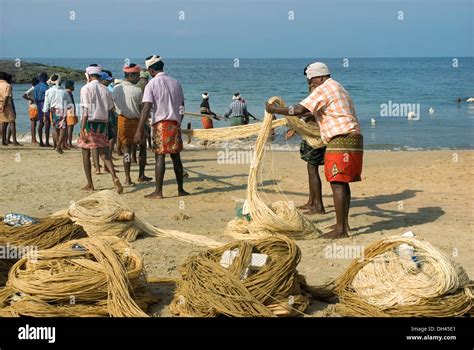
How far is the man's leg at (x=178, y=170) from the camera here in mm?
10430

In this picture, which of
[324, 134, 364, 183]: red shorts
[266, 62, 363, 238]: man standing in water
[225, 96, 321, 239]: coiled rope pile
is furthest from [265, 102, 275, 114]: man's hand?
[324, 134, 364, 183]: red shorts

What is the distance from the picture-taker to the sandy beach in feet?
24.8

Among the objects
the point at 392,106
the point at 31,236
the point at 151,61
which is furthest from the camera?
the point at 392,106

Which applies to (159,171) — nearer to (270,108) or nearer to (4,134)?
(270,108)

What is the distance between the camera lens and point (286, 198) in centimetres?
1060

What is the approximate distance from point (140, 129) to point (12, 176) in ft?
11.0

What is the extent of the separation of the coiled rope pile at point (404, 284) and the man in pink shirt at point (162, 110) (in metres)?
4.87

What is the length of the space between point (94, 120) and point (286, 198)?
3.04 meters

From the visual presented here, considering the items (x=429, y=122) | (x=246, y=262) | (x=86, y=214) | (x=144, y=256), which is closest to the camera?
(x=246, y=262)

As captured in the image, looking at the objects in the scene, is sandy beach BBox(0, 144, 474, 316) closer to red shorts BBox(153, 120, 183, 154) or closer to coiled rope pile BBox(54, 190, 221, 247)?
coiled rope pile BBox(54, 190, 221, 247)

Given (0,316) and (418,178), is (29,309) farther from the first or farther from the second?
(418,178)
